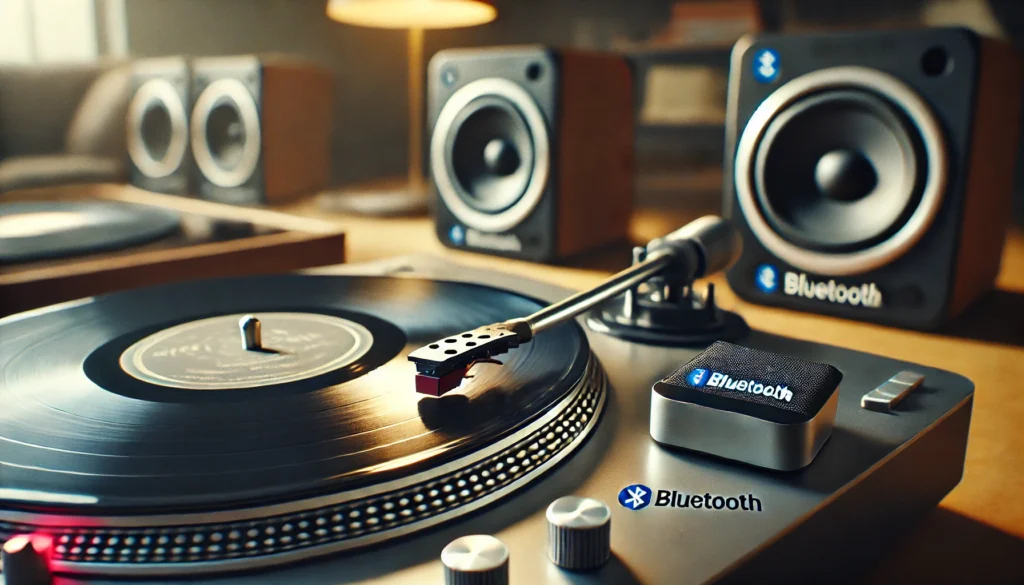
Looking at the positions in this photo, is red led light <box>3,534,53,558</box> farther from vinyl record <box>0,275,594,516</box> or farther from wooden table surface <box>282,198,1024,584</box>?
wooden table surface <box>282,198,1024,584</box>

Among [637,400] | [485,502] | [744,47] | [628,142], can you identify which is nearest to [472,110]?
[628,142]

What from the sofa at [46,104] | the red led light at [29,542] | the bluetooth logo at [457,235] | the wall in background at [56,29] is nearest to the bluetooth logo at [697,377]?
the red led light at [29,542]

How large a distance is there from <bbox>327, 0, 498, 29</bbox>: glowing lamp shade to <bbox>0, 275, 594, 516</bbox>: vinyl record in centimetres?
130

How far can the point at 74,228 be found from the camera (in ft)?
2.90

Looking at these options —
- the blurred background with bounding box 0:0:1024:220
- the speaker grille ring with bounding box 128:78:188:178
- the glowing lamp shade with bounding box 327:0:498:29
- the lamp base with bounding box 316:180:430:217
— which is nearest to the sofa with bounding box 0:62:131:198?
the blurred background with bounding box 0:0:1024:220

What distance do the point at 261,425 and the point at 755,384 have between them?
0.79 ft

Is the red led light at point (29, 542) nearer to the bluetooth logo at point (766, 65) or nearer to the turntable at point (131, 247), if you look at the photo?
the turntable at point (131, 247)

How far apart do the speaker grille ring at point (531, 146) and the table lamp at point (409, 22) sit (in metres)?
0.36

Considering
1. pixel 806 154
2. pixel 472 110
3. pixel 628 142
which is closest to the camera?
pixel 806 154

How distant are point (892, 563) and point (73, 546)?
407 mm

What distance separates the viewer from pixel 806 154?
3.16 ft

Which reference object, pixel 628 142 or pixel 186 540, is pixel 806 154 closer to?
pixel 628 142

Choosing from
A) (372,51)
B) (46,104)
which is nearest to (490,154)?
(372,51)

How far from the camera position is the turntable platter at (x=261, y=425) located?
31 cm
